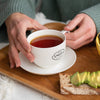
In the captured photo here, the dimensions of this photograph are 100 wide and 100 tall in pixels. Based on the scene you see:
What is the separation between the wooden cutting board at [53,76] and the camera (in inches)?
24.6

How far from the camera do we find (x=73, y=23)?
2.72ft

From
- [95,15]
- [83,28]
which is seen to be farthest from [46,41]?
[95,15]

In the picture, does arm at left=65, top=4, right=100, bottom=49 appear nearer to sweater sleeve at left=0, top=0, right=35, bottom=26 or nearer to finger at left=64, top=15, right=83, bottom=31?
finger at left=64, top=15, right=83, bottom=31

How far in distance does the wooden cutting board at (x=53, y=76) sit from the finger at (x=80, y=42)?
30mm

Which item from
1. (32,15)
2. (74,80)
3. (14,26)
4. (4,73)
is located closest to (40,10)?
(32,15)

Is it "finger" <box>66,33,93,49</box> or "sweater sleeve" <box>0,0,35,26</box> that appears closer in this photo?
"finger" <box>66,33,93,49</box>

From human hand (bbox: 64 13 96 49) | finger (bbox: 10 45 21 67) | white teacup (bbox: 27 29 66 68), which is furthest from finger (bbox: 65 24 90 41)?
finger (bbox: 10 45 21 67)

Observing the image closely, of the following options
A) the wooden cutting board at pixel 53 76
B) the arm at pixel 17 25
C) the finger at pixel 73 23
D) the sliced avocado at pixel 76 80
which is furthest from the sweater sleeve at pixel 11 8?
the sliced avocado at pixel 76 80

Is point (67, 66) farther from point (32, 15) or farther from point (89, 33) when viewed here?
point (32, 15)

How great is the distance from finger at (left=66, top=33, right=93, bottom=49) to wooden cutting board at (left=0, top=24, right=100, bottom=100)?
0.03m

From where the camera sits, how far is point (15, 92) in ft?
2.19

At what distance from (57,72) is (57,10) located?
0.90m

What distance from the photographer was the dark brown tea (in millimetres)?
738

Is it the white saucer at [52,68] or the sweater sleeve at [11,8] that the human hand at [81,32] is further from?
the sweater sleeve at [11,8]
